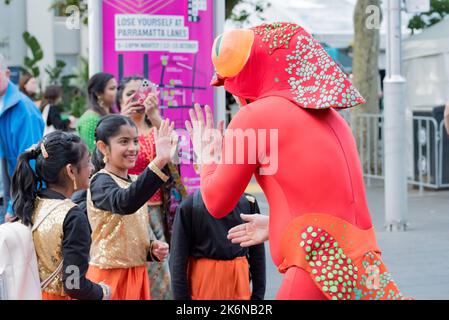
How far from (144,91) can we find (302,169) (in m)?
3.15

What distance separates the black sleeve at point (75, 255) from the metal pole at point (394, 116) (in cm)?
613

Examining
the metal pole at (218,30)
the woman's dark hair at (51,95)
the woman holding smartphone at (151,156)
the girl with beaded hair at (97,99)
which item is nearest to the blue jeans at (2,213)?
the girl with beaded hair at (97,99)

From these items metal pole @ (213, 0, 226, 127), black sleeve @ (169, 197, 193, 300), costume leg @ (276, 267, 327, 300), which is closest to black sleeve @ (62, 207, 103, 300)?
black sleeve @ (169, 197, 193, 300)

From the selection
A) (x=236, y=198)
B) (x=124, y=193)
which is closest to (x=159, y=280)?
(x=124, y=193)

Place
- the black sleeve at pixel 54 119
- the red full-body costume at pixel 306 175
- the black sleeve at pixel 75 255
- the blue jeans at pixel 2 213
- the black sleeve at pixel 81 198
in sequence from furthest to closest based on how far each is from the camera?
the black sleeve at pixel 54 119, the blue jeans at pixel 2 213, the black sleeve at pixel 81 198, the black sleeve at pixel 75 255, the red full-body costume at pixel 306 175

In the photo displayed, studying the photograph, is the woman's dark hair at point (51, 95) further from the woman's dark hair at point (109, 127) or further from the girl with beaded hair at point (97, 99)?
the woman's dark hair at point (109, 127)

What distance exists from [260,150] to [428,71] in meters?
11.3

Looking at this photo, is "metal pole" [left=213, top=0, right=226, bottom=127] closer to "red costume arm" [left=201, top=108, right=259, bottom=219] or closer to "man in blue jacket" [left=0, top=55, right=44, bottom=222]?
"man in blue jacket" [left=0, top=55, right=44, bottom=222]

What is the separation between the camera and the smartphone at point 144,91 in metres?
6.05

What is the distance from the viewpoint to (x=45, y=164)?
4035mm

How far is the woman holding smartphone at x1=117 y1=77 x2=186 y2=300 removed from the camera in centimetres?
555

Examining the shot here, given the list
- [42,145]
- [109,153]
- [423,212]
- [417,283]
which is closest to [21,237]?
[42,145]

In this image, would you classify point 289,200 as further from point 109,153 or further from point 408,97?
point 408,97

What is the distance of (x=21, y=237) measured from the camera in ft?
11.6
